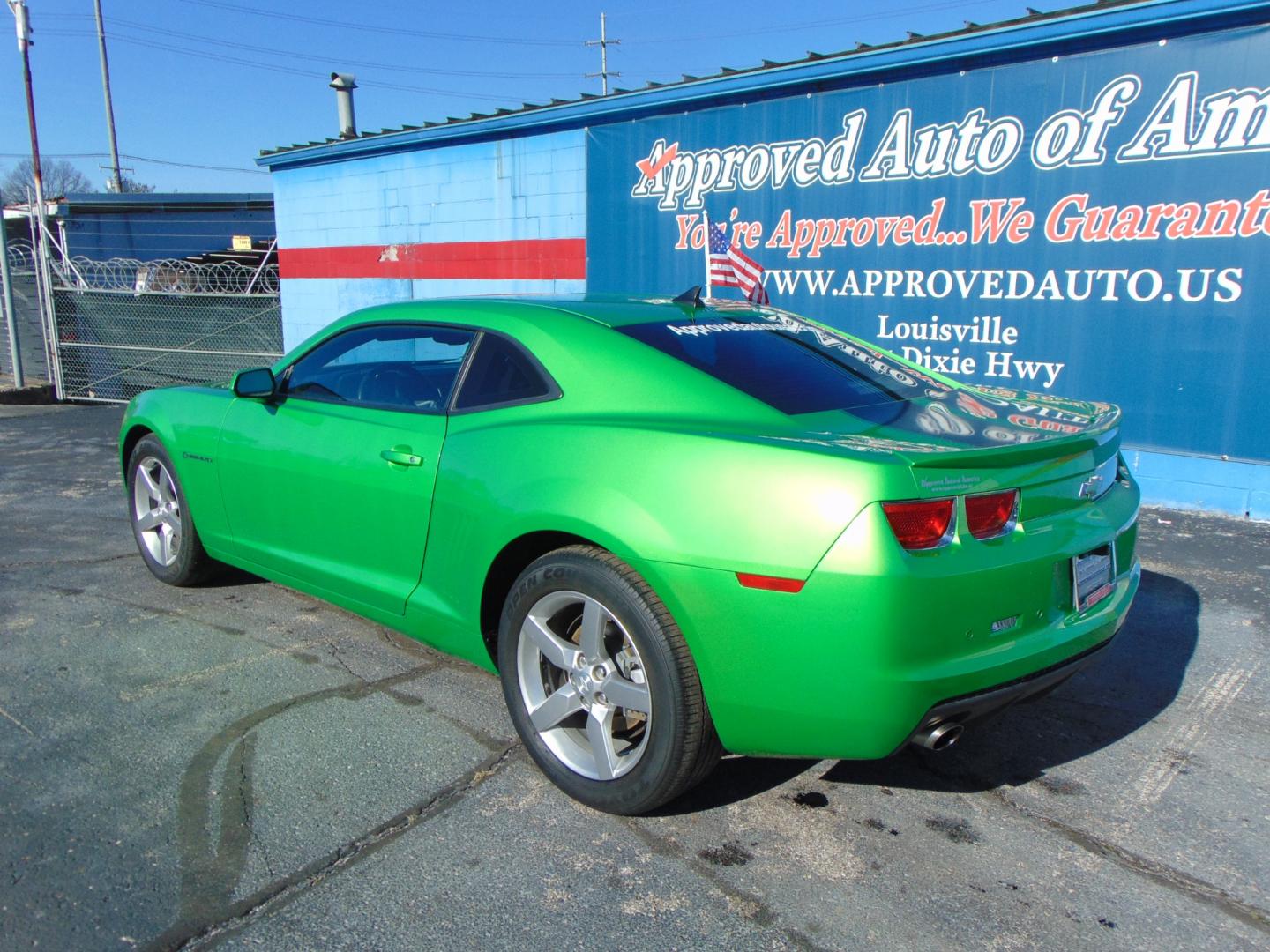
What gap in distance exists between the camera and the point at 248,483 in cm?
420

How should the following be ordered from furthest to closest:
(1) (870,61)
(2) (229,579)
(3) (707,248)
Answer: (3) (707,248), (1) (870,61), (2) (229,579)

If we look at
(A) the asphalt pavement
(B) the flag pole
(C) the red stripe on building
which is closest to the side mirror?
(A) the asphalt pavement

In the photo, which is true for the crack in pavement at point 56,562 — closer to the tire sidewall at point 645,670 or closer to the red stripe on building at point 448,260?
the tire sidewall at point 645,670

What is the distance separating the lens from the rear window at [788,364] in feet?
10.2

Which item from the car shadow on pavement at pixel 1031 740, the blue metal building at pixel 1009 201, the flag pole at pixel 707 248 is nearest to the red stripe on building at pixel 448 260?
the blue metal building at pixel 1009 201

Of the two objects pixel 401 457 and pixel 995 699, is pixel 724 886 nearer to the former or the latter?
pixel 995 699

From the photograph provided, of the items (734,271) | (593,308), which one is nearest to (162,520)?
(593,308)

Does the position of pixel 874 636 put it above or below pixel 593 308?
below

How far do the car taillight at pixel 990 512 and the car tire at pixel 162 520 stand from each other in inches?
143

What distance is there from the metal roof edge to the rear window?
4.12 metres

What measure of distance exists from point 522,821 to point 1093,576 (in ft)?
5.92

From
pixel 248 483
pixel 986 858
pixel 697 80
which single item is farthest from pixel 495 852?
pixel 697 80

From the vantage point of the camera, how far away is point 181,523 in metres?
4.77

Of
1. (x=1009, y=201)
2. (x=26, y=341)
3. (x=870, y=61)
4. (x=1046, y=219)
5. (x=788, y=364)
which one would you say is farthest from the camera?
(x=26, y=341)
